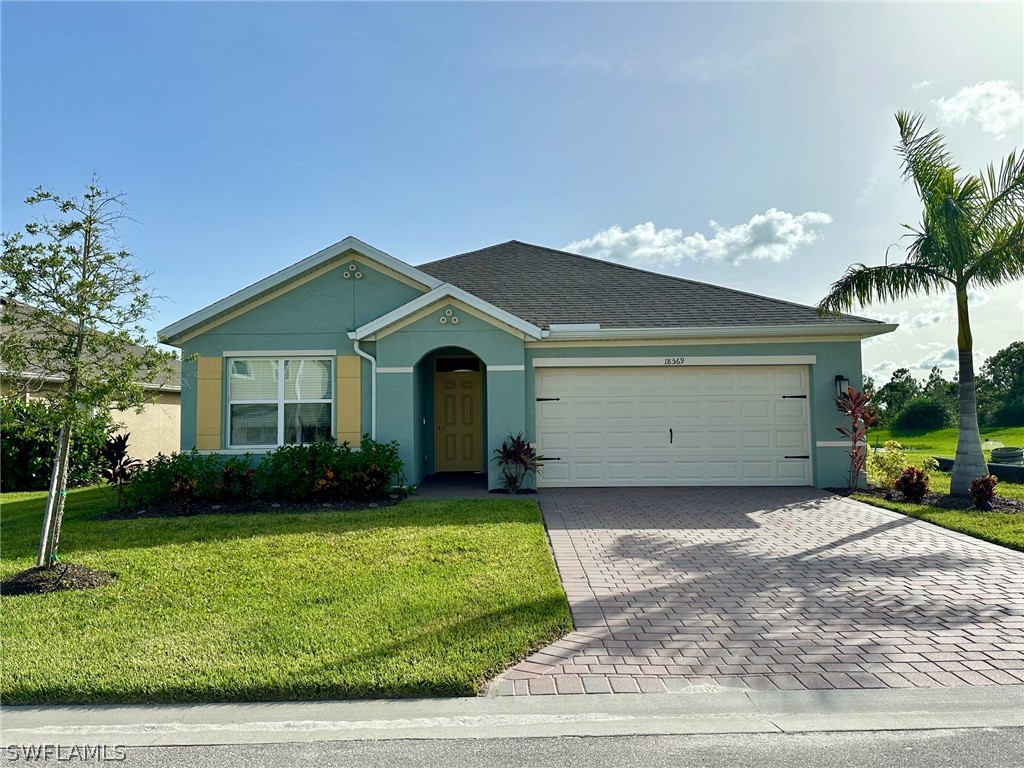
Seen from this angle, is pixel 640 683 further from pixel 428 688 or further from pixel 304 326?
pixel 304 326

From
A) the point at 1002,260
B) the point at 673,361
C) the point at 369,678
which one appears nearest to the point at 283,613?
the point at 369,678

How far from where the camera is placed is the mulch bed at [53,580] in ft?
18.4

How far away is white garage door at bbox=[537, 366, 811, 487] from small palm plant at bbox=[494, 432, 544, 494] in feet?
3.43

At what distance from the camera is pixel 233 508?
392 inches

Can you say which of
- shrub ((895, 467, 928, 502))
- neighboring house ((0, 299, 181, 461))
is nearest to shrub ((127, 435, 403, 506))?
neighboring house ((0, 299, 181, 461))

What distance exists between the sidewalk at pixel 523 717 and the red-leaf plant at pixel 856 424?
8.43 m

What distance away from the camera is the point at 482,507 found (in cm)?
955

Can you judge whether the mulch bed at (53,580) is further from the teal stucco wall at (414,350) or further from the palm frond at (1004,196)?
the palm frond at (1004,196)

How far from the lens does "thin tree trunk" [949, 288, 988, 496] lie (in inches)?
400

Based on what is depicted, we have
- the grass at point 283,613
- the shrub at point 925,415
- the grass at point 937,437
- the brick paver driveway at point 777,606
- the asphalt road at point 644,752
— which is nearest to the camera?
the asphalt road at point 644,752

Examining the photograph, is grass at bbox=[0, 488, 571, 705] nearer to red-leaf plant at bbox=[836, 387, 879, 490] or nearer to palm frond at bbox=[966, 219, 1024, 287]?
red-leaf plant at bbox=[836, 387, 879, 490]

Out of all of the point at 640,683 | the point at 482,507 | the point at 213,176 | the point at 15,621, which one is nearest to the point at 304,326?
the point at 213,176

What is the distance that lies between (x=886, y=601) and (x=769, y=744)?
284 cm

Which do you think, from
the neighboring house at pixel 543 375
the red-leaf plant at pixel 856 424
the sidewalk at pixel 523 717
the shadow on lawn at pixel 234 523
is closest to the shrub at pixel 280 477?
the shadow on lawn at pixel 234 523
